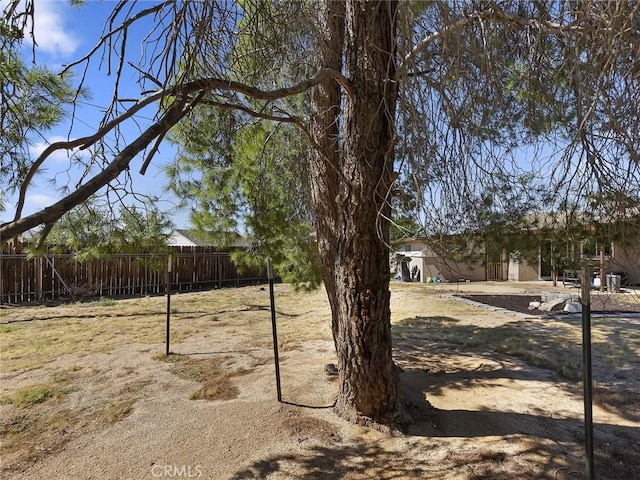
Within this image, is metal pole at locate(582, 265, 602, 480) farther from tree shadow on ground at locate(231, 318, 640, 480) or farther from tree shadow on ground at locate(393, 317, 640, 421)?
tree shadow on ground at locate(393, 317, 640, 421)

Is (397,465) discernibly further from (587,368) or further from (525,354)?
(525,354)

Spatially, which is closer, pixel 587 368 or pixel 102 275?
pixel 587 368

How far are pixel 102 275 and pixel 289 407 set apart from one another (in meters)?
10.9

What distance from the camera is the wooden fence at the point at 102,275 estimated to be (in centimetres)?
1045

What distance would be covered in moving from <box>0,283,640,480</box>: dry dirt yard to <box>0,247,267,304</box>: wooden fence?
204 cm

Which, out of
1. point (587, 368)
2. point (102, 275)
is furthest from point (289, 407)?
point (102, 275)

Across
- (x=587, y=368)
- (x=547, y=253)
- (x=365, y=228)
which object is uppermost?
(x=365, y=228)

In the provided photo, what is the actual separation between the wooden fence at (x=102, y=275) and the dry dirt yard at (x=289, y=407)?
2041mm

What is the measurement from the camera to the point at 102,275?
41.1ft

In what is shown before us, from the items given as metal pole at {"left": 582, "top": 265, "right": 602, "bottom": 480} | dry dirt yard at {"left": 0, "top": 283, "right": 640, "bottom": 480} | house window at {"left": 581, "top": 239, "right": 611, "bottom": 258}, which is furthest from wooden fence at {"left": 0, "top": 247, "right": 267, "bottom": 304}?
metal pole at {"left": 582, "top": 265, "right": 602, "bottom": 480}

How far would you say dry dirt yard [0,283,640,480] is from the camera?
279cm

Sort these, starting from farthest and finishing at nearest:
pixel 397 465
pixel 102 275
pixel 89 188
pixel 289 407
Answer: pixel 102 275 → pixel 289 407 → pixel 397 465 → pixel 89 188

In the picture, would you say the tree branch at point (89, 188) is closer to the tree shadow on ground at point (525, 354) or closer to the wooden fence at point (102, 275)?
the tree shadow on ground at point (525, 354)

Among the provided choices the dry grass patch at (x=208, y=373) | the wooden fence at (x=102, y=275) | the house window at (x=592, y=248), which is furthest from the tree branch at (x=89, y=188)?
the wooden fence at (x=102, y=275)
